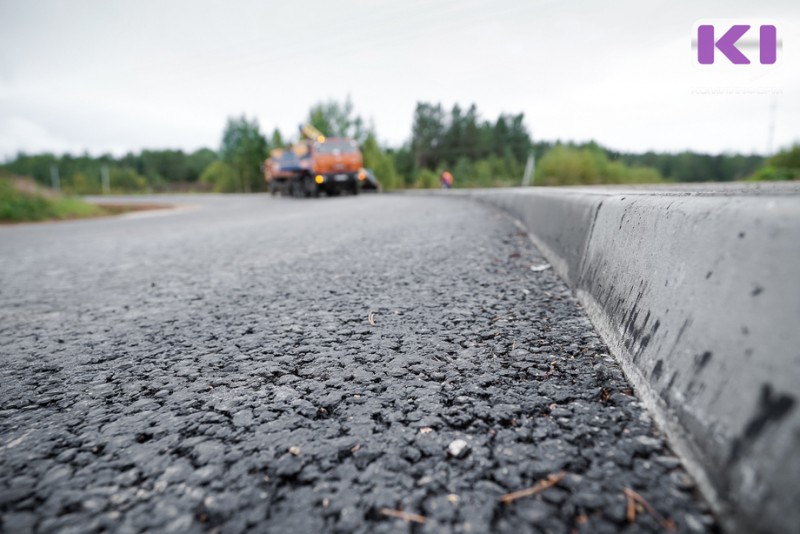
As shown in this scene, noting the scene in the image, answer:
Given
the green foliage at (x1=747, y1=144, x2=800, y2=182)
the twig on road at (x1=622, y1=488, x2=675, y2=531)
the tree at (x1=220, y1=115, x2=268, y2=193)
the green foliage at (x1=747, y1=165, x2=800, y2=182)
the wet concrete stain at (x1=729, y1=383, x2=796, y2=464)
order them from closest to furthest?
the wet concrete stain at (x1=729, y1=383, x2=796, y2=464) < the twig on road at (x1=622, y1=488, x2=675, y2=531) < the green foliage at (x1=747, y1=165, x2=800, y2=182) < the green foliage at (x1=747, y1=144, x2=800, y2=182) < the tree at (x1=220, y1=115, x2=268, y2=193)

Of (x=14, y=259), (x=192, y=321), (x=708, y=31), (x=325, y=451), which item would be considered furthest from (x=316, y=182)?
(x=325, y=451)

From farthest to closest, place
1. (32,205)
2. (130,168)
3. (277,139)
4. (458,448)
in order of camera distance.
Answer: (130,168)
(277,139)
(32,205)
(458,448)

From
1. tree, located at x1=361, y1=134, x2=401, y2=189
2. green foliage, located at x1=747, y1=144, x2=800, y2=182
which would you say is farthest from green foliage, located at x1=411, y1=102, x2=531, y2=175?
green foliage, located at x1=747, y1=144, x2=800, y2=182

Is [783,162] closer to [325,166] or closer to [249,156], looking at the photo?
[325,166]

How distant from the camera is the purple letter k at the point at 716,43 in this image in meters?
4.64

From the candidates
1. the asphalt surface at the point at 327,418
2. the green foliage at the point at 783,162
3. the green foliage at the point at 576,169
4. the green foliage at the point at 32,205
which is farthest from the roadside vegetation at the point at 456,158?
the asphalt surface at the point at 327,418

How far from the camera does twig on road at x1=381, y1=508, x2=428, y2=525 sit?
31.2 inches

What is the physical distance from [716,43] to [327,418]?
6063 millimetres

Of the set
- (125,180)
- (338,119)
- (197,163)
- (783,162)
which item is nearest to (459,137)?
(338,119)

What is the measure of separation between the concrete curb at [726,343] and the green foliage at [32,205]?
1578cm

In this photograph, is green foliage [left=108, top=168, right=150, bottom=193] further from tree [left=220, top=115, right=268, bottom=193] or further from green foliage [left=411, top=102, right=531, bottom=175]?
green foliage [left=411, top=102, right=531, bottom=175]

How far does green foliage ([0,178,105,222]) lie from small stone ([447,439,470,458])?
15501 millimetres

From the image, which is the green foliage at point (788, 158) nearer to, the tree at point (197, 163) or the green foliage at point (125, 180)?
the green foliage at point (125, 180)

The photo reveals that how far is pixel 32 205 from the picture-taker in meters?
12.4
